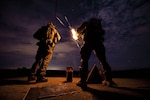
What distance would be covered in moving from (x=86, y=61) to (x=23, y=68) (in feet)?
28.6

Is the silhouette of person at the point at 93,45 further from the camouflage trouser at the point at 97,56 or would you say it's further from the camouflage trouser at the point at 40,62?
the camouflage trouser at the point at 40,62

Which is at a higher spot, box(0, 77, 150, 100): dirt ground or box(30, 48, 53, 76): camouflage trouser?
box(30, 48, 53, 76): camouflage trouser

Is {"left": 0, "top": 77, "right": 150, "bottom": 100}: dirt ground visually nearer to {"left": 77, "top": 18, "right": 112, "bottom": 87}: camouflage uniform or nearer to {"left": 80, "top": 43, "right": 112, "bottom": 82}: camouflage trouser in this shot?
{"left": 80, "top": 43, "right": 112, "bottom": 82}: camouflage trouser

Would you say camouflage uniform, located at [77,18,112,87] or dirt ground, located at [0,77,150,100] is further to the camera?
camouflage uniform, located at [77,18,112,87]

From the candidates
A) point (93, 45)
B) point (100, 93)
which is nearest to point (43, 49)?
point (93, 45)

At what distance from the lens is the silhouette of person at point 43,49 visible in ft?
22.9

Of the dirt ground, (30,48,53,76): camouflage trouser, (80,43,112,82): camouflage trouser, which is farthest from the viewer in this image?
(30,48,53,76): camouflage trouser

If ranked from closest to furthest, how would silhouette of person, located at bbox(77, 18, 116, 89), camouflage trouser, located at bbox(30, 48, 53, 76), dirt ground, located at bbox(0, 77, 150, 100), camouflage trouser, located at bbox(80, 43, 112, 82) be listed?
dirt ground, located at bbox(0, 77, 150, 100), camouflage trouser, located at bbox(80, 43, 112, 82), silhouette of person, located at bbox(77, 18, 116, 89), camouflage trouser, located at bbox(30, 48, 53, 76)

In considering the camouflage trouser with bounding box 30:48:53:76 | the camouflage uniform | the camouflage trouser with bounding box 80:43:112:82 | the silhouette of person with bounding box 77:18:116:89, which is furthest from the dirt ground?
the camouflage trouser with bounding box 30:48:53:76

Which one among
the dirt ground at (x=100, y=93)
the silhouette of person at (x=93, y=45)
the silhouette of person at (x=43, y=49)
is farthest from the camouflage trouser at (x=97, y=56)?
the silhouette of person at (x=43, y=49)

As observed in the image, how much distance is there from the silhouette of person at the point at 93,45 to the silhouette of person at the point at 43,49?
8.92ft

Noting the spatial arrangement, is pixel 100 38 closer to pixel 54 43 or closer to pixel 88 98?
pixel 88 98

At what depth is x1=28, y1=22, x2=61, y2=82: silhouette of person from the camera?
6.97 metres

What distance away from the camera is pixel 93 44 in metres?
5.27
